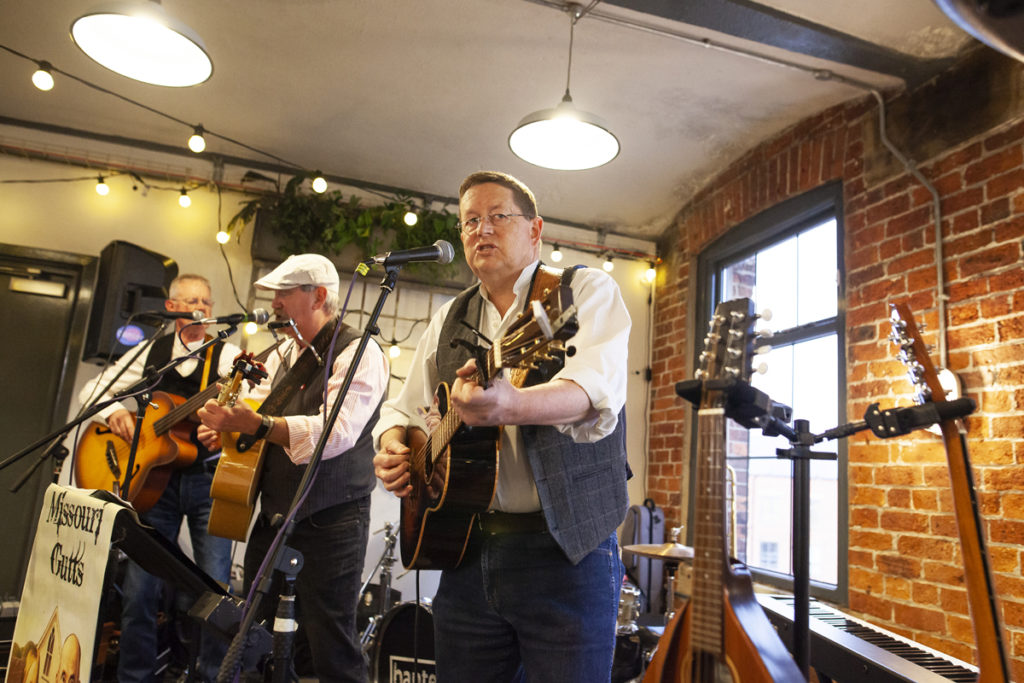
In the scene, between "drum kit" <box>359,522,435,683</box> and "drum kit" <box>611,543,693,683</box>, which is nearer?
"drum kit" <box>359,522,435,683</box>

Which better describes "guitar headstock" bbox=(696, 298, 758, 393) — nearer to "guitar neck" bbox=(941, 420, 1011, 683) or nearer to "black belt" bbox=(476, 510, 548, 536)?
"black belt" bbox=(476, 510, 548, 536)

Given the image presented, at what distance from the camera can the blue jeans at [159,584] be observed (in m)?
2.88

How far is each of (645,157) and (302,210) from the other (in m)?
2.37

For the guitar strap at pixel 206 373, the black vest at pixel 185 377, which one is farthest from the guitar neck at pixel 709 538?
the guitar strap at pixel 206 373

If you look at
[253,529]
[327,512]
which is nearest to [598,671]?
[327,512]

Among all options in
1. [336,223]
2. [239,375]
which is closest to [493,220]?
[239,375]

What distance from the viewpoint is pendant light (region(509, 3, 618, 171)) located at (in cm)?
311

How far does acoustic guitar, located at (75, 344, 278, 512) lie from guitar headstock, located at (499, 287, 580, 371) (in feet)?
6.44

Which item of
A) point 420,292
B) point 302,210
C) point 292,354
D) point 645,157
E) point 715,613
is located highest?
point 645,157

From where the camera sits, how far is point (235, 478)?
8.56ft

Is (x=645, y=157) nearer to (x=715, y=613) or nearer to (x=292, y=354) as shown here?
(x=292, y=354)

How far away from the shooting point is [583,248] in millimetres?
5715

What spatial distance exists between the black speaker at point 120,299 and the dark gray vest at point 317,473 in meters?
1.98

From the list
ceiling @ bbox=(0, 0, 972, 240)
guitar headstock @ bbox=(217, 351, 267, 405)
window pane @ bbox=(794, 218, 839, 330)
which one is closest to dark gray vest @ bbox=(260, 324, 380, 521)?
guitar headstock @ bbox=(217, 351, 267, 405)
